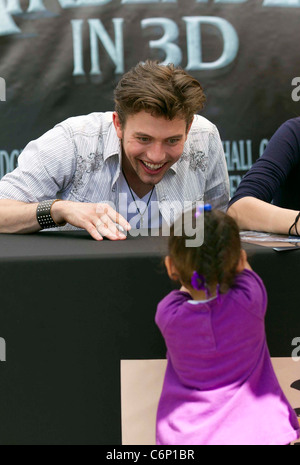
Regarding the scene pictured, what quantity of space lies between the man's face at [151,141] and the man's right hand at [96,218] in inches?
8.8

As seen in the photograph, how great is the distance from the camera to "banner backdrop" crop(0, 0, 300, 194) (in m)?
2.50

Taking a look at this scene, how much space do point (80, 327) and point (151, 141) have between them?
60 centimetres

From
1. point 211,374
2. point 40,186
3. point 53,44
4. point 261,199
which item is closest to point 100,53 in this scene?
point 53,44

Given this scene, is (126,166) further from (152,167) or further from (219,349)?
(219,349)

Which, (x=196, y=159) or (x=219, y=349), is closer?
(x=219, y=349)

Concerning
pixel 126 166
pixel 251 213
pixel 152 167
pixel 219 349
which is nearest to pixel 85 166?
pixel 126 166

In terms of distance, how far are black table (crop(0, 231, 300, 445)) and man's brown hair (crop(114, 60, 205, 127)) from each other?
46 cm

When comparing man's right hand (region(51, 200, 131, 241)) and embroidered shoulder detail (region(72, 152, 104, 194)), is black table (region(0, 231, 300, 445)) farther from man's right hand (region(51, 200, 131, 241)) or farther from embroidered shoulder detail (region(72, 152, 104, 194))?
embroidered shoulder detail (region(72, 152, 104, 194))

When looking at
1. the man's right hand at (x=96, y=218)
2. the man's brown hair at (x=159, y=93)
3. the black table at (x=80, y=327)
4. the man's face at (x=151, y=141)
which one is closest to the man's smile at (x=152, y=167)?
the man's face at (x=151, y=141)

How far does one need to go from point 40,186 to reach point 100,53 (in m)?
0.89

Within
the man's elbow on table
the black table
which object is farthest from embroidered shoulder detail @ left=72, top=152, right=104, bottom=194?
the black table

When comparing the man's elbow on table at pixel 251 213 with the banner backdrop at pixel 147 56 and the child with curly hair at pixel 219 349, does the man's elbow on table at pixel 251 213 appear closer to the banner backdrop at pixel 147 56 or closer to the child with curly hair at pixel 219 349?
the child with curly hair at pixel 219 349

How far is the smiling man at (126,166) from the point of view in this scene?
161 cm

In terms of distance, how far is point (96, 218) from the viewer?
1533 millimetres
